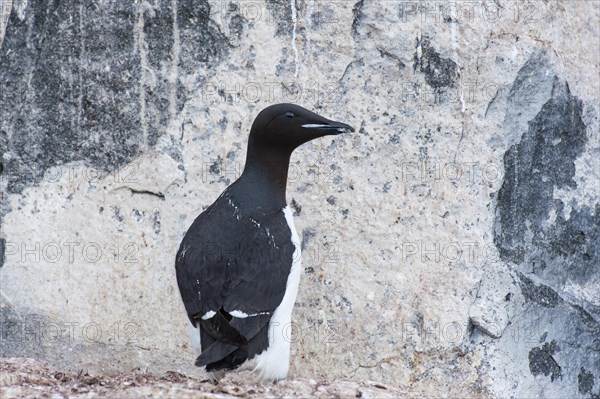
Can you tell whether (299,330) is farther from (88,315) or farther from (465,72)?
(465,72)

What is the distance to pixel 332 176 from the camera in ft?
23.1

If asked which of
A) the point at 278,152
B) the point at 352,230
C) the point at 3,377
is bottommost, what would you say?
the point at 3,377

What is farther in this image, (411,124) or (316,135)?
(411,124)

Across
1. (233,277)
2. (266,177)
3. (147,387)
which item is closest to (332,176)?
(266,177)

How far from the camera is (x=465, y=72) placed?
23.0ft

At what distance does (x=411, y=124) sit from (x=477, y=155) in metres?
0.43

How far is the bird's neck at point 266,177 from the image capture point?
21.8 ft

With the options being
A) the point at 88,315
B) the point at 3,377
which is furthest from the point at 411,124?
the point at 3,377

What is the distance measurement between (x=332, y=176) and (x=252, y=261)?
1043 millimetres

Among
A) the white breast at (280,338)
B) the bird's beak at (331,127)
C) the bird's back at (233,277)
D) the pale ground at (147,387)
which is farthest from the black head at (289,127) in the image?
the pale ground at (147,387)

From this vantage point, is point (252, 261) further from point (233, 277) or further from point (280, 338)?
point (280, 338)

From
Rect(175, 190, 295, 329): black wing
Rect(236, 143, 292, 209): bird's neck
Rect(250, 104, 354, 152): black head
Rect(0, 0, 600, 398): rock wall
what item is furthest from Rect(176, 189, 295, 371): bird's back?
Rect(0, 0, 600, 398): rock wall

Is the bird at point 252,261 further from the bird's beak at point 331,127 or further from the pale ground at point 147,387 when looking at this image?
the pale ground at point 147,387

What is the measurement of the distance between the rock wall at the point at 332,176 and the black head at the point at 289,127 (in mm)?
429
